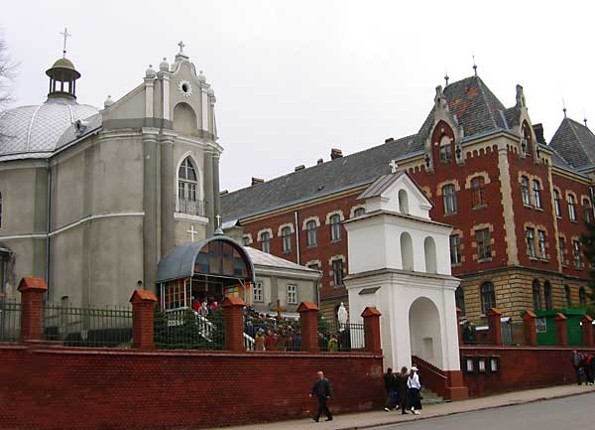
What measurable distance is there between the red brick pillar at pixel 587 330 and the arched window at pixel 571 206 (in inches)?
634

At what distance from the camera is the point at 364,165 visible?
2440 inches

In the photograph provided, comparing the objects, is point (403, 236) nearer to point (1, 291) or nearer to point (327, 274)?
point (1, 291)

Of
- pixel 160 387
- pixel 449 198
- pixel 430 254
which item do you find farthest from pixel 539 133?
pixel 160 387

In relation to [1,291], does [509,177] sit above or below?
above

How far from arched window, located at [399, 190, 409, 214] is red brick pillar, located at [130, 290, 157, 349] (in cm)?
1247

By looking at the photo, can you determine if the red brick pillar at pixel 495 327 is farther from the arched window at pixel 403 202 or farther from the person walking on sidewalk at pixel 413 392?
the person walking on sidewalk at pixel 413 392

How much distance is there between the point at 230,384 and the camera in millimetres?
23391

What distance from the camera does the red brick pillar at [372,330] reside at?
28266 millimetres

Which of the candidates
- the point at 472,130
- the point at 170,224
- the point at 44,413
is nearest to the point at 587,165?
the point at 472,130

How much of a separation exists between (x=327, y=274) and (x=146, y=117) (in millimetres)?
28898

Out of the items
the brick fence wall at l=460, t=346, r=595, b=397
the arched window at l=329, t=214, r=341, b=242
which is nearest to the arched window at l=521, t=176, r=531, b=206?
the brick fence wall at l=460, t=346, r=595, b=397

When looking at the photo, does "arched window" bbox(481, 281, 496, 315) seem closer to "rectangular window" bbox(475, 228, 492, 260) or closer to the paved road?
"rectangular window" bbox(475, 228, 492, 260)

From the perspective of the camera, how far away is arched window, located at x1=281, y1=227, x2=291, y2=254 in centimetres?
6381

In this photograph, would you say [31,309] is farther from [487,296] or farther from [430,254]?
[487,296]
